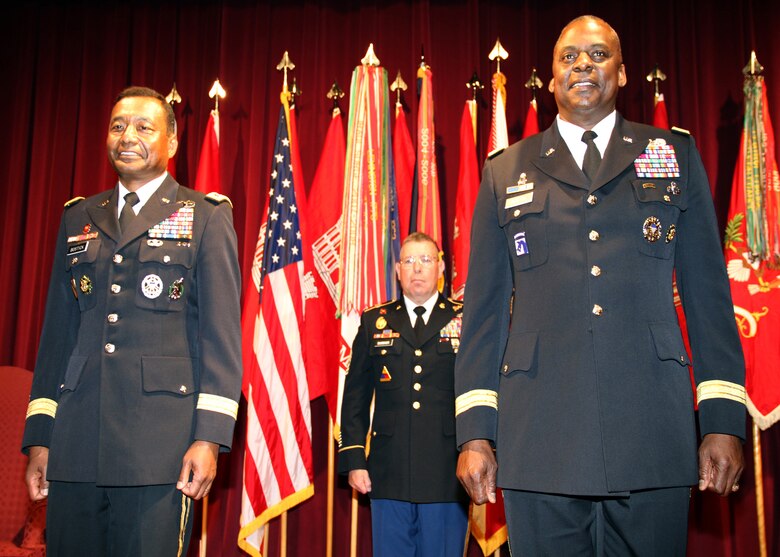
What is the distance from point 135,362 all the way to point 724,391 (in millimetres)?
1391

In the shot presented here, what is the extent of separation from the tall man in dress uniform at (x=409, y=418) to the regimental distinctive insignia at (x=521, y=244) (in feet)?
5.59

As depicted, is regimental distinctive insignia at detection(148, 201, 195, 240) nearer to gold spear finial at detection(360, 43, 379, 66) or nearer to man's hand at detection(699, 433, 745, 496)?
man's hand at detection(699, 433, 745, 496)

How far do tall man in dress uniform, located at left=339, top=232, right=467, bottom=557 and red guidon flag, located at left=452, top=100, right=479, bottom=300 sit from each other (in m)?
0.63

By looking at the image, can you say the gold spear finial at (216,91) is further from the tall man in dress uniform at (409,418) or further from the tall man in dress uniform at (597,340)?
the tall man in dress uniform at (597,340)

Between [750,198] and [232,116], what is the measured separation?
317 cm

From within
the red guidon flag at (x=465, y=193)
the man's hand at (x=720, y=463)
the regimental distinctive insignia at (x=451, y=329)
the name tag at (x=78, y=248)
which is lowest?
the man's hand at (x=720, y=463)

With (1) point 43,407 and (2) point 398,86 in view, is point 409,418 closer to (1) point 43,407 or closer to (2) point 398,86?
(1) point 43,407

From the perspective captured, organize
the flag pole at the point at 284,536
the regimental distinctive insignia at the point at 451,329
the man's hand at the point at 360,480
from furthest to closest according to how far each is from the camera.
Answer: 1. the flag pole at the point at 284,536
2. the regimental distinctive insignia at the point at 451,329
3. the man's hand at the point at 360,480

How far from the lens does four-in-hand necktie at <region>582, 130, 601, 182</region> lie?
170 cm

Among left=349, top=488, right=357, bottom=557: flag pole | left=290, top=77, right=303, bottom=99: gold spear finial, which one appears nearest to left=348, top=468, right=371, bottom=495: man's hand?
left=349, top=488, right=357, bottom=557: flag pole

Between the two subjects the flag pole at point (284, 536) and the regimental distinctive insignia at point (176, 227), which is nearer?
the regimental distinctive insignia at point (176, 227)

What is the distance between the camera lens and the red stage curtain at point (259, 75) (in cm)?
472

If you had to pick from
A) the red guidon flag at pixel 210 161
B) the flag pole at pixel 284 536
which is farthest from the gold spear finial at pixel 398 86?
the flag pole at pixel 284 536

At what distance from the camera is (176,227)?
214 centimetres
